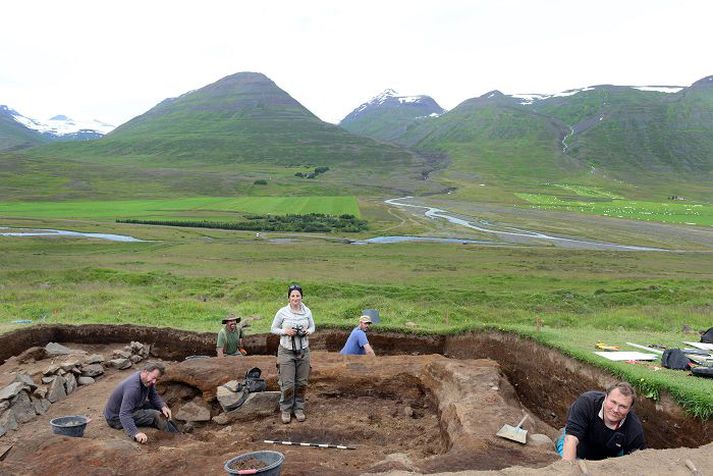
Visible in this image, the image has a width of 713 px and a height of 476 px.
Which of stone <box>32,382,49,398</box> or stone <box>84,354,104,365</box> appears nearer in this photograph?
stone <box>32,382,49,398</box>

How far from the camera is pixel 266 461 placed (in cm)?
756

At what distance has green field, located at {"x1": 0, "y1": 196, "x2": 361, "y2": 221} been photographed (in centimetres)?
8188

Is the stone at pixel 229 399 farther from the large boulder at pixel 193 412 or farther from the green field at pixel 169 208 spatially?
the green field at pixel 169 208

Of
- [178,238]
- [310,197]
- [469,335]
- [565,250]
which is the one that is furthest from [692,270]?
[310,197]

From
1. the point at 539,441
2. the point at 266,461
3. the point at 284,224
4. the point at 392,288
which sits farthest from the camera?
the point at 284,224

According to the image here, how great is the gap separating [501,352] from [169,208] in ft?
288

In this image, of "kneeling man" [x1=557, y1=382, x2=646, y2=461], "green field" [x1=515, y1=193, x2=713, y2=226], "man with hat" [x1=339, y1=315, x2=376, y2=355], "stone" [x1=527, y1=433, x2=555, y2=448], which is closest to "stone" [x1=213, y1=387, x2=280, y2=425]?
"man with hat" [x1=339, y1=315, x2=376, y2=355]

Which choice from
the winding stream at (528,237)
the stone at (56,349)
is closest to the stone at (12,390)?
the stone at (56,349)

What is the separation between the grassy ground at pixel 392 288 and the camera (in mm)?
18172

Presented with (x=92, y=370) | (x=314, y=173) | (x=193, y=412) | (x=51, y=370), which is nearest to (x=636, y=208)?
(x=314, y=173)

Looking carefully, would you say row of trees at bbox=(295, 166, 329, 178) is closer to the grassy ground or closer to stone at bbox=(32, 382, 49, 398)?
the grassy ground

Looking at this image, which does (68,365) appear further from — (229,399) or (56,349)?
(229,399)

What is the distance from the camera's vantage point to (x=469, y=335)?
15680mm

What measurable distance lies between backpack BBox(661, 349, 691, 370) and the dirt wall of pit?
47.0 inches
